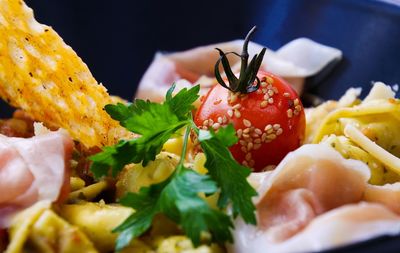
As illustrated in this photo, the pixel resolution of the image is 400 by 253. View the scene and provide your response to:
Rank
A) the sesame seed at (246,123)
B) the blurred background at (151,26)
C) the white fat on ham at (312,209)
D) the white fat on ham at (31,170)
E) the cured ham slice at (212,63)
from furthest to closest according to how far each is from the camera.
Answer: the blurred background at (151,26) < the cured ham slice at (212,63) < the sesame seed at (246,123) < the white fat on ham at (31,170) < the white fat on ham at (312,209)

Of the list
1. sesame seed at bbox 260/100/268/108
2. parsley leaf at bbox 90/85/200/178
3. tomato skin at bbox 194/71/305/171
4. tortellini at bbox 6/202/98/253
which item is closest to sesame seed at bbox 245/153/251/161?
tomato skin at bbox 194/71/305/171

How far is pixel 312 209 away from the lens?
1292 millimetres

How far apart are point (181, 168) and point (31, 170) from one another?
36cm

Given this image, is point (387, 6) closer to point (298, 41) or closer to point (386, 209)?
point (298, 41)

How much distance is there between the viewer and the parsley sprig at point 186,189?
119 cm

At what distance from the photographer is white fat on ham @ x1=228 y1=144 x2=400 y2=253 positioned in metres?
1.15

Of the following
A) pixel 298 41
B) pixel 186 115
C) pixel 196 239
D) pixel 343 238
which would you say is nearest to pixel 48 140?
pixel 186 115

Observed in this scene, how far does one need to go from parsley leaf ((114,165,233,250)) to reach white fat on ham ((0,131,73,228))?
0.20 metres

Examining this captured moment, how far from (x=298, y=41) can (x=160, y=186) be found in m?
1.29

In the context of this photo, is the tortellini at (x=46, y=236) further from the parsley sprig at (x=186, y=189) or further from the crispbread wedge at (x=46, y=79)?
the crispbread wedge at (x=46, y=79)

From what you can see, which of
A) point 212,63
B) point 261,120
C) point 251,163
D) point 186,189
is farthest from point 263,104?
point 212,63

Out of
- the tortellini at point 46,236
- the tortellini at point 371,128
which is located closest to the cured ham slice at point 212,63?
the tortellini at point 371,128

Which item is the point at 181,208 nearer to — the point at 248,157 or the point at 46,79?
the point at 248,157

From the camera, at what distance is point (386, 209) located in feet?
4.10
